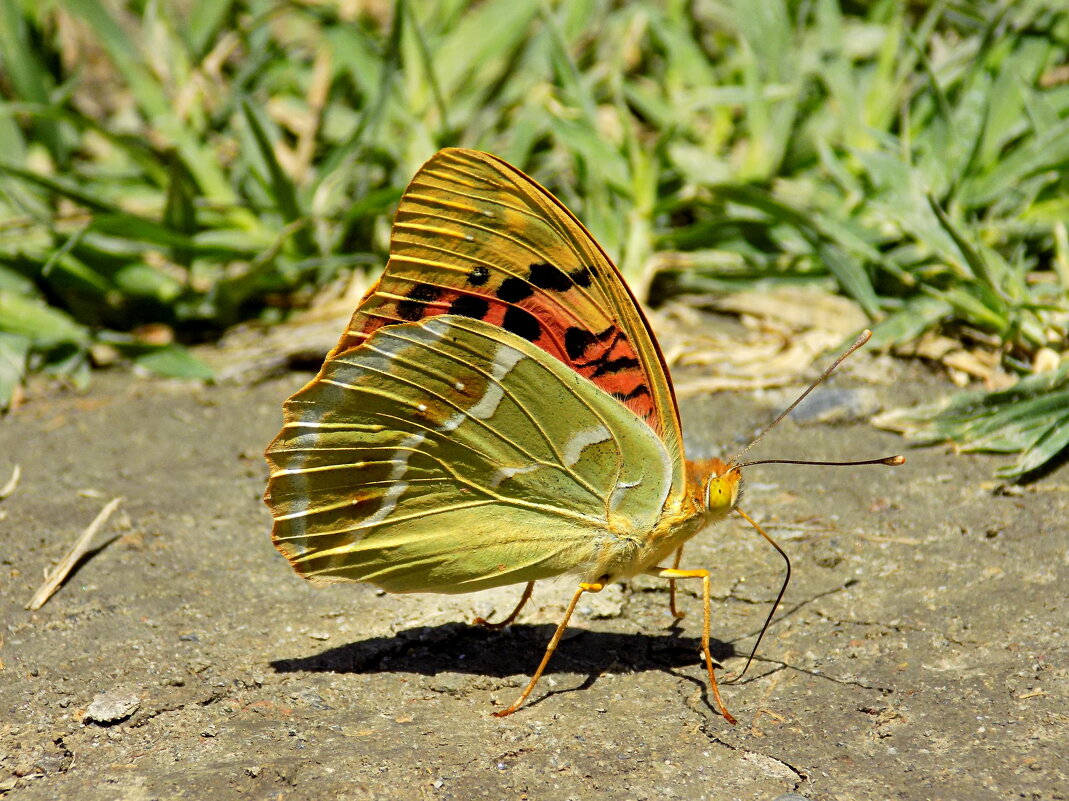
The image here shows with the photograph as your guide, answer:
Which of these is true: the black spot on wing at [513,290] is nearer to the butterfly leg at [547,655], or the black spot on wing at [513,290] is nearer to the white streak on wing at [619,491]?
the white streak on wing at [619,491]

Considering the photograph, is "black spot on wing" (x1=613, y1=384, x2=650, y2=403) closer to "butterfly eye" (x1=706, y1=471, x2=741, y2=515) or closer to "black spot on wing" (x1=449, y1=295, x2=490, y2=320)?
"butterfly eye" (x1=706, y1=471, x2=741, y2=515)

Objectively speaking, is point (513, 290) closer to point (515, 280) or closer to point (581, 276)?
point (515, 280)

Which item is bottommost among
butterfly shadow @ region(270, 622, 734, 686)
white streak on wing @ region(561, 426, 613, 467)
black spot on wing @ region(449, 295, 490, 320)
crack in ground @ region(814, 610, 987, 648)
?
butterfly shadow @ region(270, 622, 734, 686)

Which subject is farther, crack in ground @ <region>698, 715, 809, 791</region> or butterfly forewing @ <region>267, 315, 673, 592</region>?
butterfly forewing @ <region>267, 315, 673, 592</region>

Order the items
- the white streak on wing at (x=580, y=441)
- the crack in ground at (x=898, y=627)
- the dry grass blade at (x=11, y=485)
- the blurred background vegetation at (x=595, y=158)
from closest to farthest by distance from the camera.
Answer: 1. the white streak on wing at (x=580, y=441)
2. the crack in ground at (x=898, y=627)
3. the dry grass blade at (x=11, y=485)
4. the blurred background vegetation at (x=595, y=158)

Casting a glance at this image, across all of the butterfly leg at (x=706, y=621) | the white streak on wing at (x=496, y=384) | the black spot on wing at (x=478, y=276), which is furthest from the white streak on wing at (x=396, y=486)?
the butterfly leg at (x=706, y=621)

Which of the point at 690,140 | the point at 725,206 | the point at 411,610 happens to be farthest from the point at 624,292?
the point at 690,140

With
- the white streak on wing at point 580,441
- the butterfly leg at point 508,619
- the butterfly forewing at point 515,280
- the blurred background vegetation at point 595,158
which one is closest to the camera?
the butterfly forewing at point 515,280

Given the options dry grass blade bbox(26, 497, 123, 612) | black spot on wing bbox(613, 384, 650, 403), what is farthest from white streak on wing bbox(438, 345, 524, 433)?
dry grass blade bbox(26, 497, 123, 612)
